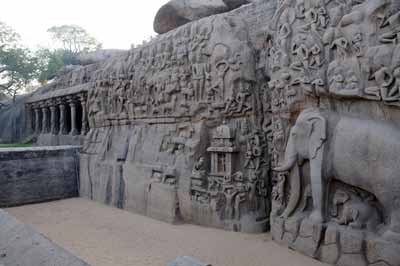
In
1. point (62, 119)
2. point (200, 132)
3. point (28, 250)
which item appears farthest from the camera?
point (62, 119)

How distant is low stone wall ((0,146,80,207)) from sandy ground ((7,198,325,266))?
1.61 meters

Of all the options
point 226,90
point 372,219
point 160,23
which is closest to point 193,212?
point 226,90

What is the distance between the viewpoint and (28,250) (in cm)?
273

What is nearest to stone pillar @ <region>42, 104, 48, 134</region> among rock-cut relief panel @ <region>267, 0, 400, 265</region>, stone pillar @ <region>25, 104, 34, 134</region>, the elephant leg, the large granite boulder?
stone pillar @ <region>25, 104, 34, 134</region>

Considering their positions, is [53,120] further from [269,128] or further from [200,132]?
[269,128]

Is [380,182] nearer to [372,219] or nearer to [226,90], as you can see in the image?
[372,219]

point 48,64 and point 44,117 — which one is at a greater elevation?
point 48,64

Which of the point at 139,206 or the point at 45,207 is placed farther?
the point at 45,207

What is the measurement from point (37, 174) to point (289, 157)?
8.22 m

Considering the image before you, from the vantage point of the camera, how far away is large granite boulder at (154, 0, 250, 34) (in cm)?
1130

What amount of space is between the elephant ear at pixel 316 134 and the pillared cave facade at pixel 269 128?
2 centimetres

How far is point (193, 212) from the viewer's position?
7.07 metres

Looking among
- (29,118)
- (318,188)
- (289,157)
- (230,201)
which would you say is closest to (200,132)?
(230,201)

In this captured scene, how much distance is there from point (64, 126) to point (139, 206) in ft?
29.8
